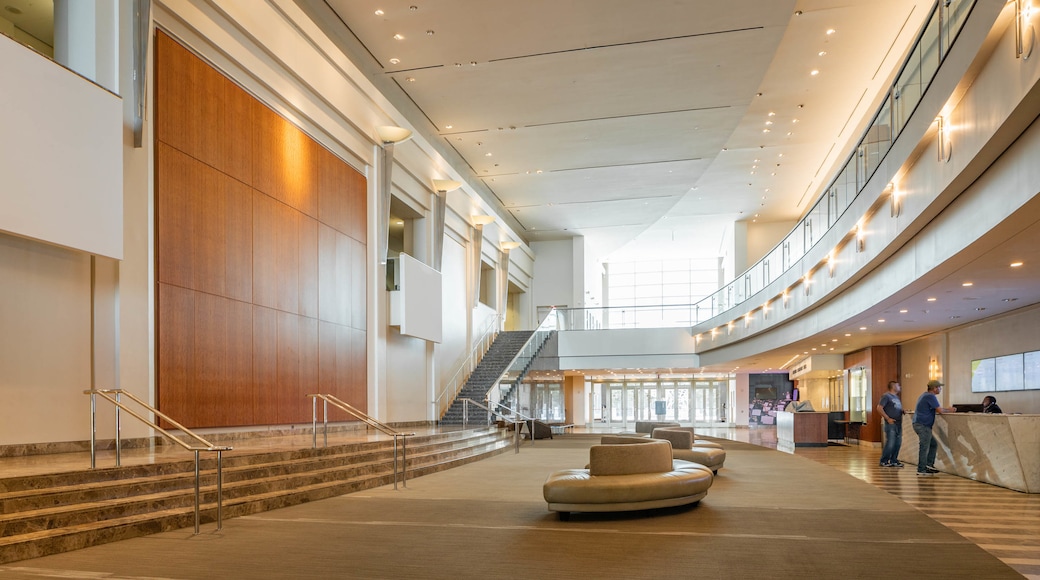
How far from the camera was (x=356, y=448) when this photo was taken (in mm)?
11047

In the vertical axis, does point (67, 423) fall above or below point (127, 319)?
below

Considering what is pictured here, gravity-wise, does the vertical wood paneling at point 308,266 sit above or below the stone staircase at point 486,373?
above

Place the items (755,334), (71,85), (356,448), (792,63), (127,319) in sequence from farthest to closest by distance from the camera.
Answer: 1. (755,334)
2. (792,63)
3. (356,448)
4. (127,319)
5. (71,85)

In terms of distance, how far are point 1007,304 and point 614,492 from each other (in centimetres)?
937

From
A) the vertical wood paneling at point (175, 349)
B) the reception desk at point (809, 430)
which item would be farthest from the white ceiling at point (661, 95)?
the vertical wood paneling at point (175, 349)

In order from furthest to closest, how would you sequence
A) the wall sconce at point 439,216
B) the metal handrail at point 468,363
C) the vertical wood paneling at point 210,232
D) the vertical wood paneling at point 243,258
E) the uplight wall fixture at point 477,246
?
the uplight wall fixture at point 477,246, the metal handrail at point 468,363, the wall sconce at point 439,216, the vertical wood paneling at point 210,232, the vertical wood paneling at point 243,258

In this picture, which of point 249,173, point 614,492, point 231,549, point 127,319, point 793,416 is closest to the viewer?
point 231,549

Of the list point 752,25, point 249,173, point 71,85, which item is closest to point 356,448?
point 249,173

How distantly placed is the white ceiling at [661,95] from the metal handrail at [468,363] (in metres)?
4.46

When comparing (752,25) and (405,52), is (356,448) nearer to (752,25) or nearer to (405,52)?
(405,52)

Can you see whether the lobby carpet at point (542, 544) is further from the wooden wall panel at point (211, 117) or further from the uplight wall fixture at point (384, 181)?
the uplight wall fixture at point (384, 181)

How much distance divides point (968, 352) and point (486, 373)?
41.9ft

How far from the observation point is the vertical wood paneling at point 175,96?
402 inches

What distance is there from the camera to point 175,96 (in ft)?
34.5
